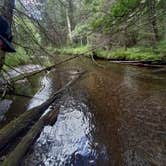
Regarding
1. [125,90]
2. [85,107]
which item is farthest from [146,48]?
[85,107]

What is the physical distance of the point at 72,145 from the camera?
505cm

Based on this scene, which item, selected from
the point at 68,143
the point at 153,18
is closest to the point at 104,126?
the point at 68,143

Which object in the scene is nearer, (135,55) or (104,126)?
(104,126)

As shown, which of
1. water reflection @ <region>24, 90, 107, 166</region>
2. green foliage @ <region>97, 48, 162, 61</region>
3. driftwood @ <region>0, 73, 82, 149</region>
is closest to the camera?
water reflection @ <region>24, 90, 107, 166</region>

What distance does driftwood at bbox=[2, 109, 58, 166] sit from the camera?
158 inches

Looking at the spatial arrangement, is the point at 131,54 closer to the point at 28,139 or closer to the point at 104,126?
the point at 104,126

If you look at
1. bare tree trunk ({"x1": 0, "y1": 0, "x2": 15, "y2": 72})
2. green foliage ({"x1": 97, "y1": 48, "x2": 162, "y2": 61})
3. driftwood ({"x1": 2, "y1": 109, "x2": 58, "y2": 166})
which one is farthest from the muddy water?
green foliage ({"x1": 97, "y1": 48, "x2": 162, "y2": 61})

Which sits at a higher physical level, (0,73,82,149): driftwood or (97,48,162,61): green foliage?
(0,73,82,149): driftwood

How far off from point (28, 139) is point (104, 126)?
184 centimetres

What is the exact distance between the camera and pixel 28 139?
4914 millimetres

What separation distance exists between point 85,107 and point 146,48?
31.6ft

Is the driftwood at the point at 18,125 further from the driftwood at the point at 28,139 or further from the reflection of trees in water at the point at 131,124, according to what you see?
the reflection of trees in water at the point at 131,124

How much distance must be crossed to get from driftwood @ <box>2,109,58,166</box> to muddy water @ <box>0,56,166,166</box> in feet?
0.46

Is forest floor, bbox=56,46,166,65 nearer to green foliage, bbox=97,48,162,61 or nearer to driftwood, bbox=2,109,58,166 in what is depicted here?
green foliage, bbox=97,48,162,61
